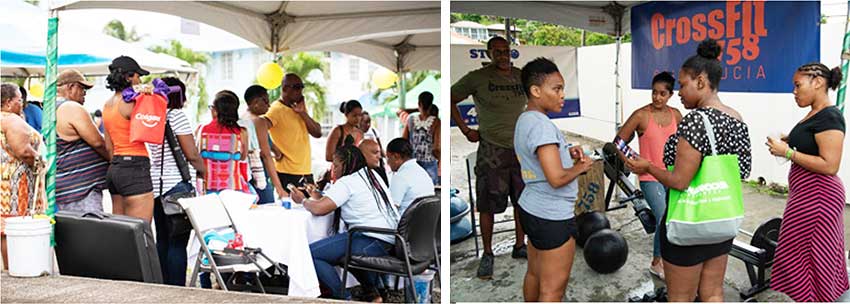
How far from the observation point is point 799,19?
182 inches

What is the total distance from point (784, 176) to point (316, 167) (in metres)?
9.23

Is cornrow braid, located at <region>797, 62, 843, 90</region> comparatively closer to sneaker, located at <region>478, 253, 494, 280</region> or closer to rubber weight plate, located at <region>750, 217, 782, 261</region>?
rubber weight plate, located at <region>750, 217, 782, 261</region>

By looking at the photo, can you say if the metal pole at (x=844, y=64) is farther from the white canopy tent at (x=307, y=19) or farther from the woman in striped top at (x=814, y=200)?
the white canopy tent at (x=307, y=19)

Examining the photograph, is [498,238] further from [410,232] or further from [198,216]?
[198,216]

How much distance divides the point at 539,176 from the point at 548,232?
0.24 m

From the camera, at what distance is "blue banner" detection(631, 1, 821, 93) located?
466 centimetres

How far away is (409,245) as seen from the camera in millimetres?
3996

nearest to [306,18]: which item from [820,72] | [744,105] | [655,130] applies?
[655,130]

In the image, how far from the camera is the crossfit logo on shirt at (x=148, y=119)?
13.5ft

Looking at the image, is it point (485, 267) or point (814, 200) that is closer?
point (814, 200)

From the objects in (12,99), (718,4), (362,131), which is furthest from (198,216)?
(718,4)

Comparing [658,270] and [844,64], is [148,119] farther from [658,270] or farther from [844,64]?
[844,64]

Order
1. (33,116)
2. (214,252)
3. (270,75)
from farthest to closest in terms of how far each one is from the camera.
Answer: (270,75) → (33,116) → (214,252)

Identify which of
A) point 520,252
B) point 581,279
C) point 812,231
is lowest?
point 581,279
